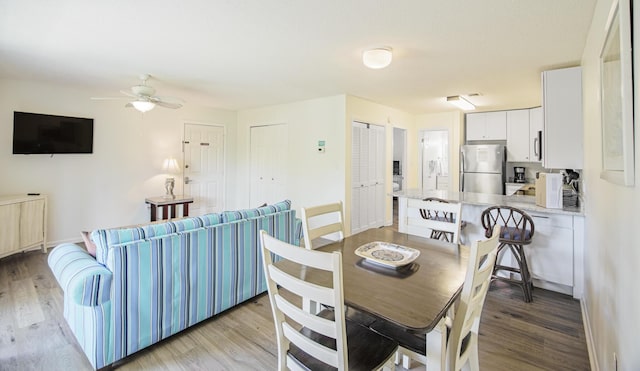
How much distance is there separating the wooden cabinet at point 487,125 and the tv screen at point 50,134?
6904mm

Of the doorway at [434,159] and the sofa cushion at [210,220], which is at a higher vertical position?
the doorway at [434,159]

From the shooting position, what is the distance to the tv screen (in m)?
3.96

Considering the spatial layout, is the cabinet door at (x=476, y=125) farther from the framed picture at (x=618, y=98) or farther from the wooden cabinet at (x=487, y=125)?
the framed picture at (x=618, y=98)

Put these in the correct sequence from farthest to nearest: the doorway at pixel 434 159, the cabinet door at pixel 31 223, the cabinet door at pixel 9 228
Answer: the doorway at pixel 434 159, the cabinet door at pixel 31 223, the cabinet door at pixel 9 228

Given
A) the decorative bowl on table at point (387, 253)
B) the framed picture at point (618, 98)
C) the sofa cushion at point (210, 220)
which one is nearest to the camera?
the framed picture at point (618, 98)

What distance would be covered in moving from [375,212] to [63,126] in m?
5.09

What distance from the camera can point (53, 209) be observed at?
4.33m

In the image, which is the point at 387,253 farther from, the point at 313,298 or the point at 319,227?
the point at 313,298

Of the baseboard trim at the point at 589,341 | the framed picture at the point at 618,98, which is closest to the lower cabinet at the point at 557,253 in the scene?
the baseboard trim at the point at 589,341

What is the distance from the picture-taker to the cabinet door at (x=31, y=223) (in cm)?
368

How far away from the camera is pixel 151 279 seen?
2020mm

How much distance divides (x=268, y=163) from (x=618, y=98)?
17.1 ft

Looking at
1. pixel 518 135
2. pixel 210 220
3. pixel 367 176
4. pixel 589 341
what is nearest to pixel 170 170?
pixel 210 220

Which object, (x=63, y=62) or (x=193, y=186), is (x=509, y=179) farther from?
(x=63, y=62)
